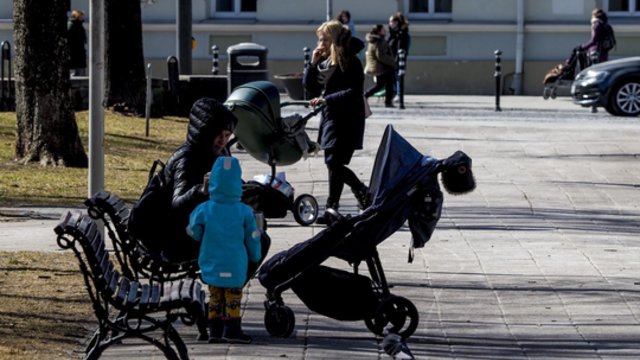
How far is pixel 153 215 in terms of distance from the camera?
919 centimetres

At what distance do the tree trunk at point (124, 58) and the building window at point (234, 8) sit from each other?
12702 mm

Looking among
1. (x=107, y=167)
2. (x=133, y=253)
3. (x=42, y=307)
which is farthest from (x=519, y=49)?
(x=42, y=307)

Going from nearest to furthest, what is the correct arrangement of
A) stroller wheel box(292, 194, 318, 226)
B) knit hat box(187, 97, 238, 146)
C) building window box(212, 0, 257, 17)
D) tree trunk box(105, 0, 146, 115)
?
knit hat box(187, 97, 238, 146) < stroller wheel box(292, 194, 318, 226) < tree trunk box(105, 0, 146, 115) < building window box(212, 0, 257, 17)

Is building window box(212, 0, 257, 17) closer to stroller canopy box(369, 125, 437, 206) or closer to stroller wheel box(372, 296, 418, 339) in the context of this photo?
stroller canopy box(369, 125, 437, 206)

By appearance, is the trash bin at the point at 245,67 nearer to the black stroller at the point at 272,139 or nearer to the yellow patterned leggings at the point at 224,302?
the black stroller at the point at 272,139

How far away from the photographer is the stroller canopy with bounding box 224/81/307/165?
1305 centimetres

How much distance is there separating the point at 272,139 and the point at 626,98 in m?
15.2

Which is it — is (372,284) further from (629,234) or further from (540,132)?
(540,132)

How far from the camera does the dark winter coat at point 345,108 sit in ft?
44.7

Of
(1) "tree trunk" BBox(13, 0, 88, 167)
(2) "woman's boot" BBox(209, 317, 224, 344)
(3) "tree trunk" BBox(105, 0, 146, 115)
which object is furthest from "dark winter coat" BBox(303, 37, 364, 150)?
(3) "tree trunk" BBox(105, 0, 146, 115)

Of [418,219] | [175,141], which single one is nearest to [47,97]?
[175,141]

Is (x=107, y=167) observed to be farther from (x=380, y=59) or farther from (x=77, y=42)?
(x=77, y=42)

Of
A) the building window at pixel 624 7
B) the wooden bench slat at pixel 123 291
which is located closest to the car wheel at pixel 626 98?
the building window at pixel 624 7

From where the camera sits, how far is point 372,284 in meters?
9.07
